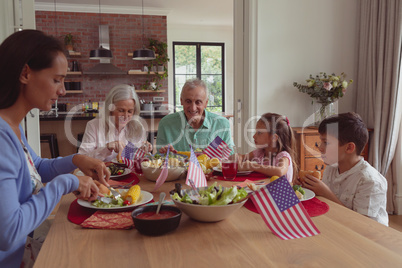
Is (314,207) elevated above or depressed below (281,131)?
below

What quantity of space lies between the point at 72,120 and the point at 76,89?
219cm

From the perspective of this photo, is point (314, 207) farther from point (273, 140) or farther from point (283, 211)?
point (273, 140)

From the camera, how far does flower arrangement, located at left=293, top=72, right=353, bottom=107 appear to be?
3316 mm

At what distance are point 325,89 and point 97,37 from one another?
5.35 m

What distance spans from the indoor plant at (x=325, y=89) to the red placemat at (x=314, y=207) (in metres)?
2.31

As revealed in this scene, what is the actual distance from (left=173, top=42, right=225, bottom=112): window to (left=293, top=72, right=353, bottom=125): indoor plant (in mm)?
5758

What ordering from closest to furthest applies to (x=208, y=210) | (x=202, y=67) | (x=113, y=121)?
(x=208, y=210)
(x=113, y=121)
(x=202, y=67)

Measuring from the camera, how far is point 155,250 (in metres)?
0.82

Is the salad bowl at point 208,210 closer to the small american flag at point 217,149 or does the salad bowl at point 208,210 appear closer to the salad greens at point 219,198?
the salad greens at point 219,198

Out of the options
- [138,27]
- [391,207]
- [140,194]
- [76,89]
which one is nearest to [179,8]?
[138,27]

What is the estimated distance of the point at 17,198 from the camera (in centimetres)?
89

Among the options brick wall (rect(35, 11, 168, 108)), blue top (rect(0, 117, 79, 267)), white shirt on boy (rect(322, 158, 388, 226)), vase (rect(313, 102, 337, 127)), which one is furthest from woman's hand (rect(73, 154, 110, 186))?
brick wall (rect(35, 11, 168, 108))

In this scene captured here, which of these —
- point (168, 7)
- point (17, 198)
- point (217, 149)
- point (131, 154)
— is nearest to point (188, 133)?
point (217, 149)

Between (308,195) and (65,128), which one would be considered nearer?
(308,195)
